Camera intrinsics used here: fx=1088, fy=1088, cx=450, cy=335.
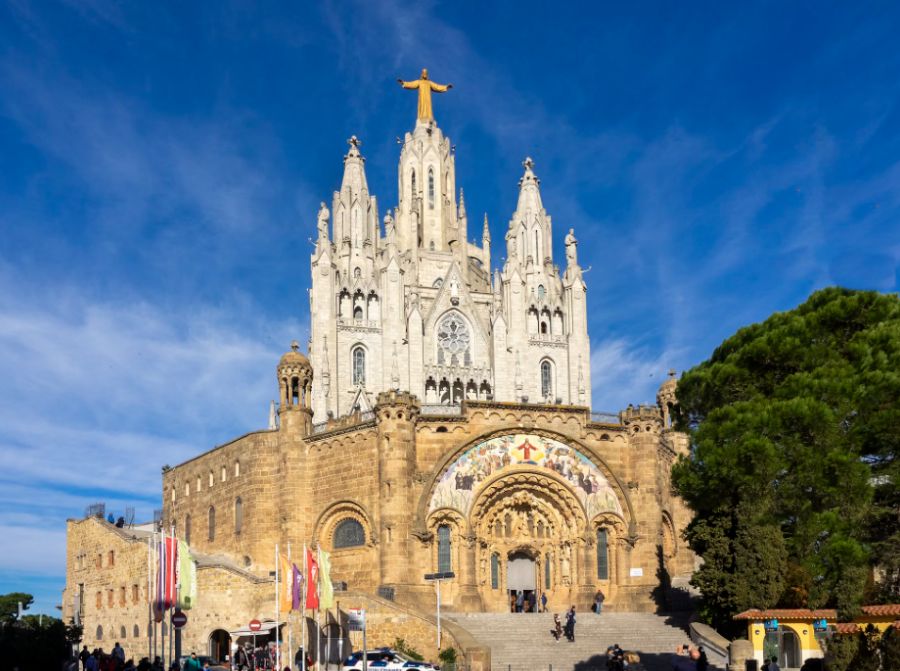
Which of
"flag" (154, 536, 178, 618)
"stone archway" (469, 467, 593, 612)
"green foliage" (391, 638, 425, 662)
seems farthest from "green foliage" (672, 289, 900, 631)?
"flag" (154, 536, 178, 618)

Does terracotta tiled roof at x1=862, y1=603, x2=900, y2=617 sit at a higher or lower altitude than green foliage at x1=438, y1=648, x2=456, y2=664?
higher

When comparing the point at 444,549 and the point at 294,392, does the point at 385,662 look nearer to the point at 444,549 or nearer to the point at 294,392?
the point at 444,549

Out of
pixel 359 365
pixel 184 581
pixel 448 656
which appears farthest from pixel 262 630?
pixel 359 365

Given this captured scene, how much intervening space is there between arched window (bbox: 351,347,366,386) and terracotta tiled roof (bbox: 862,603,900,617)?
49999mm

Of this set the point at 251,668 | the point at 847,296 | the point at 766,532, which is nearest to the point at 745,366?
the point at 847,296

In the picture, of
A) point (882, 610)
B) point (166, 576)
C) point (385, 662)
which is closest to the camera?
point (882, 610)

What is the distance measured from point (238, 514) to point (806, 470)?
2398 centimetres

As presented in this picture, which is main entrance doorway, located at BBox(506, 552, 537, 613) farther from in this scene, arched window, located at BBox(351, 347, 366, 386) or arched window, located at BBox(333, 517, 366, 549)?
arched window, located at BBox(351, 347, 366, 386)

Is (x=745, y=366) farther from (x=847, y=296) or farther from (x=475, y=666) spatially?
(x=475, y=666)

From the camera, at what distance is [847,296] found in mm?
36469

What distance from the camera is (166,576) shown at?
3061 cm

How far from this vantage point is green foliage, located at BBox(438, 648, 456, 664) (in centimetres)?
3422

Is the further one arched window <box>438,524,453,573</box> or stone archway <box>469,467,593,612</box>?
stone archway <box>469,467,593,612</box>

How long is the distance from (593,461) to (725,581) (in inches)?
401
